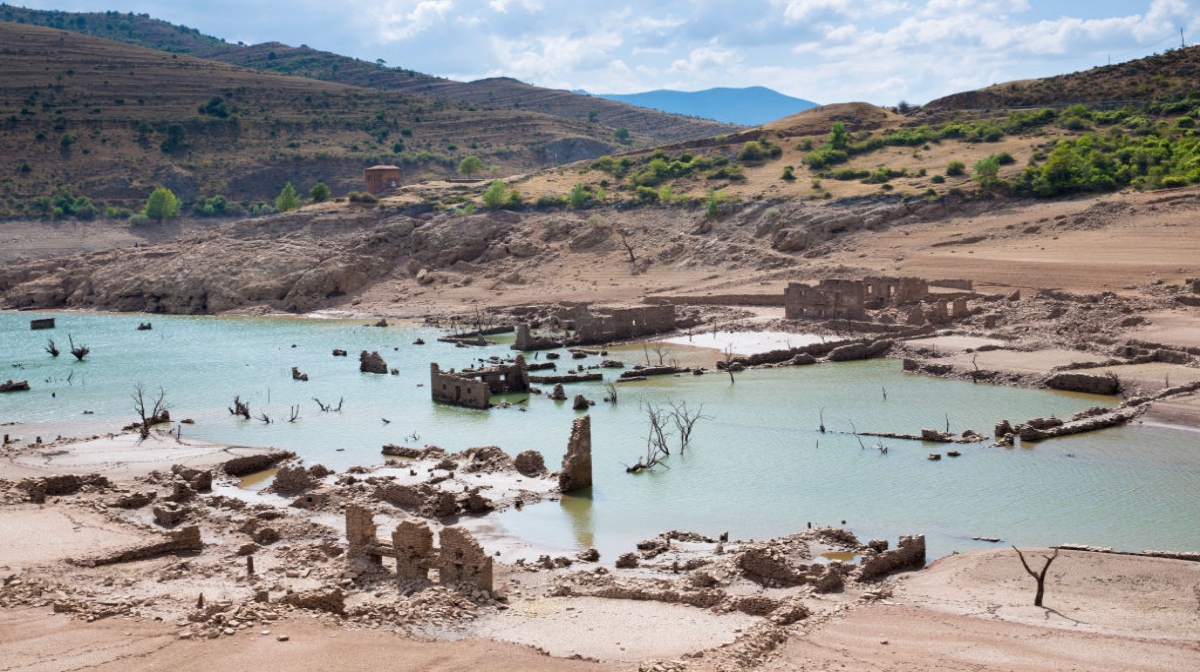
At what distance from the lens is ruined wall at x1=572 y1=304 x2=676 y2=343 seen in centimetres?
4881

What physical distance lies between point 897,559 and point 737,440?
12.2m

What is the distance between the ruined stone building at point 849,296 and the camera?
45656mm

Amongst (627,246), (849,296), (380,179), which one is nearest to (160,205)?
(380,179)

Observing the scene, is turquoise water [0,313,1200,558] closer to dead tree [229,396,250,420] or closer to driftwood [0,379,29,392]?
dead tree [229,396,250,420]

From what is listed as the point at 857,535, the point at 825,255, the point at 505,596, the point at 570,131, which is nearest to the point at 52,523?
the point at 505,596

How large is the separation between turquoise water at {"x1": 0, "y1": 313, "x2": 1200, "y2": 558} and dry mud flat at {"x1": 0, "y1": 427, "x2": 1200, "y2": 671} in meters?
2.40

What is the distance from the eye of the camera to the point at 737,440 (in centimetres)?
2962

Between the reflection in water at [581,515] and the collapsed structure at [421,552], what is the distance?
172 inches

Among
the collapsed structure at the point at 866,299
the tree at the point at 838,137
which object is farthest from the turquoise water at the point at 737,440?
the tree at the point at 838,137

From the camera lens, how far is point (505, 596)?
15.8 m

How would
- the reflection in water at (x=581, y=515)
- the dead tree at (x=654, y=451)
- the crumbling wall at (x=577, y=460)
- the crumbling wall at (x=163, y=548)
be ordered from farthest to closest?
1. the dead tree at (x=654, y=451)
2. the crumbling wall at (x=577, y=460)
3. the reflection in water at (x=581, y=515)
4. the crumbling wall at (x=163, y=548)

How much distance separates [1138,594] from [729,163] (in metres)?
67.1

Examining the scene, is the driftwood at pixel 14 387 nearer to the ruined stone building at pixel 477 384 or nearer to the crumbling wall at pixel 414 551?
the ruined stone building at pixel 477 384

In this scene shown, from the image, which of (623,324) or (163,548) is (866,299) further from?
(163,548)
